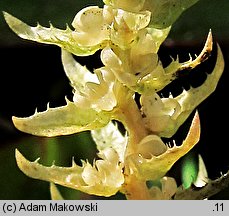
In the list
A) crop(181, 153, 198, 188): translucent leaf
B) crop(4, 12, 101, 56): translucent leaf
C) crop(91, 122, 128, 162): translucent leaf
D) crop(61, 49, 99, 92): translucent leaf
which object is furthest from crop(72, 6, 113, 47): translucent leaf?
crop(181, 153, 198, 188): translucent leaf

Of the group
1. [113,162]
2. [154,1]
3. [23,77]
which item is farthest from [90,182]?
[23,77]

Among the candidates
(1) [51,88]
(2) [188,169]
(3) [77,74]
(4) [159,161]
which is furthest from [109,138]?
(1) [51,88]

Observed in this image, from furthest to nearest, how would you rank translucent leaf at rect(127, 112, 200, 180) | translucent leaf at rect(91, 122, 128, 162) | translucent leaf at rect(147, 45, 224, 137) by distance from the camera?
1. translucent leaf at rect(91, 122, 128, 162)
2. translucent leaf at rect(147, 45, 224, 137)
3. translucent leaf at rect(127, 112, 200, 180)

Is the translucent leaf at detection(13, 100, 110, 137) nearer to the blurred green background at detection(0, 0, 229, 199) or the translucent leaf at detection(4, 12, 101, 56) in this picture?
the translucent leaf at detection(4, 12, 101, 56)

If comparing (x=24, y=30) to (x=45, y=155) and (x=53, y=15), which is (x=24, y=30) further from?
(x=53, y=15)

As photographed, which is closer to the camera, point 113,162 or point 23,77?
point 113,162
